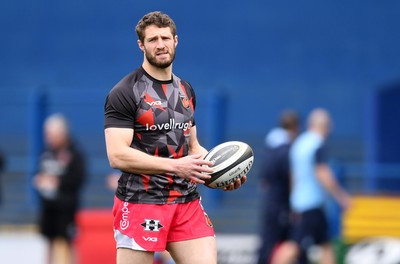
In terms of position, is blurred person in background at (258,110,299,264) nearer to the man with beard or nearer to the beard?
the man with beard

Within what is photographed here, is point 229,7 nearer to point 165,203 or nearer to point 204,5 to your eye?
point 204,5

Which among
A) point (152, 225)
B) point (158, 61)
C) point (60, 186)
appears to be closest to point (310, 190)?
point (60, 186)

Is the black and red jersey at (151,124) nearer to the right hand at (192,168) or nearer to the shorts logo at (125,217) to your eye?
the shorts logo at (125,217)

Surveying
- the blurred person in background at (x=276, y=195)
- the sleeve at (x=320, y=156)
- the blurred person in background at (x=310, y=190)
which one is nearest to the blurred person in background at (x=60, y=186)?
the blurred person in background at (x=276, y=195)

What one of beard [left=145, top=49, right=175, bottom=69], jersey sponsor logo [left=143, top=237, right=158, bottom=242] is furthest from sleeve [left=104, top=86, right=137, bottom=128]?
jersey sponsor logo [left=143, top=237, right=158, bottom=242]

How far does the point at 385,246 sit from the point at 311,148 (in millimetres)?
1536

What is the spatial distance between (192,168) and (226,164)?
37cm

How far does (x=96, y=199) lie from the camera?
56.8ft

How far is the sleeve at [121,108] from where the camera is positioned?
6.54m

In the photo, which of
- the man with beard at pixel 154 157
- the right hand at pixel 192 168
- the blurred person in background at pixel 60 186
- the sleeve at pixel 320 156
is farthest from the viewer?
the blurred person in background at pixel 60 186

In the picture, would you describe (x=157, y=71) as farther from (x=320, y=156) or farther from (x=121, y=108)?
(x=320, y=156)

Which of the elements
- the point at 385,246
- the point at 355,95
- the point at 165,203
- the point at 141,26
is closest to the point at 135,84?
the point at 141,26

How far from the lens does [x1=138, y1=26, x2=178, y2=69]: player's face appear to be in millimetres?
6543

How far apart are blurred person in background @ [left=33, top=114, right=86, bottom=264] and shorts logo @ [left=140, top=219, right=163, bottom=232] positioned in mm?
6808
